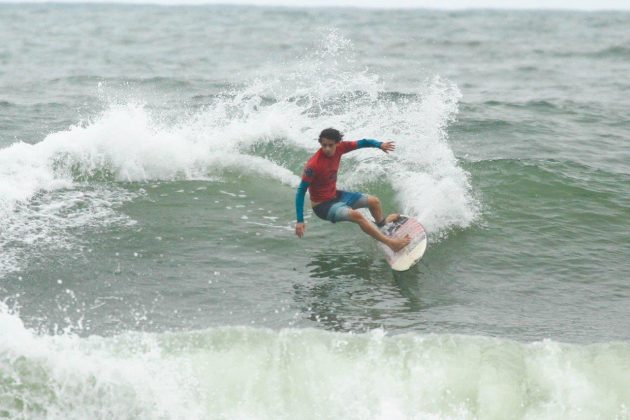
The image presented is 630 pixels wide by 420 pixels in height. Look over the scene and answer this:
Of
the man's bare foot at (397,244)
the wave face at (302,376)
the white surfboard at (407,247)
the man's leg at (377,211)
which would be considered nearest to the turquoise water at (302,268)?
the wave face at (302,376)

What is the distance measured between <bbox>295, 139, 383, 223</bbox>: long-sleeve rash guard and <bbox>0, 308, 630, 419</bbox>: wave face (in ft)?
7.66

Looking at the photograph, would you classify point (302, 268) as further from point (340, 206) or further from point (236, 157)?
point (236, 157)

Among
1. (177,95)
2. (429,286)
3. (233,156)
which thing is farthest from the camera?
(177,95)

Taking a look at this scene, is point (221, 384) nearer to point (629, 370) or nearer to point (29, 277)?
point (29, 277)

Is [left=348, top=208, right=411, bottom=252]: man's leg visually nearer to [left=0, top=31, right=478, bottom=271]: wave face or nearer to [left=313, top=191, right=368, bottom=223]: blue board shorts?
[left=313, top=191, right=368, bottom=223]: blue board shorts

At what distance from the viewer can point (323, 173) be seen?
973 cm

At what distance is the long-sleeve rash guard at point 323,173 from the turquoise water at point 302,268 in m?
0.88

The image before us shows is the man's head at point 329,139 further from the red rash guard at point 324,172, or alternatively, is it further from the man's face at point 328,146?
the red rash guard at point 324,172

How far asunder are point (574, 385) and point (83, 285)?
533 cm

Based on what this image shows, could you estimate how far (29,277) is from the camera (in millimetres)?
9047

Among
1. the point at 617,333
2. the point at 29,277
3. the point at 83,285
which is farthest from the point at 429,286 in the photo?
the point at 29,277

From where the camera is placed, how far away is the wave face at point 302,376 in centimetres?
675

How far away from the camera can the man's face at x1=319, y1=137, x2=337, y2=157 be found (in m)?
9.35

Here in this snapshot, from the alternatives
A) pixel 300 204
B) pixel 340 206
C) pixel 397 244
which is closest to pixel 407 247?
pixel 397 244
